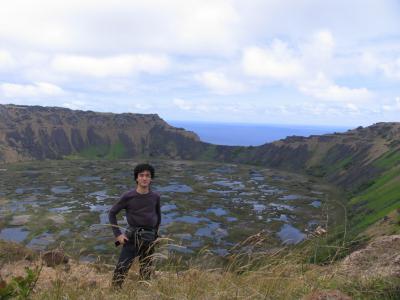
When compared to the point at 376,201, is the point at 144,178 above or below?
above

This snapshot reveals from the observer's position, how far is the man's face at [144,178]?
33.8 feet

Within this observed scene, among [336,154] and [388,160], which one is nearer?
[388,160]

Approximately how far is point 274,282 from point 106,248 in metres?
56.8

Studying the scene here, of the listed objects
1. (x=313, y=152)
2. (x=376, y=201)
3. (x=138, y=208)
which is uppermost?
(x=138, y=208)

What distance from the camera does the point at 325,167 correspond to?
155m

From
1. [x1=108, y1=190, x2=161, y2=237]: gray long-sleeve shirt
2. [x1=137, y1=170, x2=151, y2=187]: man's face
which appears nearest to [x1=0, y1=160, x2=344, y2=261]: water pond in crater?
[x1=108, y1=190, x2=161, y2=237]: gray long-sleeve shirt

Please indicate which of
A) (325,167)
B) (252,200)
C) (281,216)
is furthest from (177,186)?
(325,167)

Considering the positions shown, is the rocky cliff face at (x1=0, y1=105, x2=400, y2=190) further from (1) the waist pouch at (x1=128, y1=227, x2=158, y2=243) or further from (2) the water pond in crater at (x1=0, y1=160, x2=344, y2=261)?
(1) the waist pouch at (x1=128, y1=227, x2=158, y2=243)

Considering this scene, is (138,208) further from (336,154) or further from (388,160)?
(336,154)

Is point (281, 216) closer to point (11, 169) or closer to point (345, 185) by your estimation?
point (345, 185)

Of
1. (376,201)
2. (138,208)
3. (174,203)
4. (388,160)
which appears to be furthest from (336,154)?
(138,208)

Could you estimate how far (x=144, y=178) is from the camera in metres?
10.3

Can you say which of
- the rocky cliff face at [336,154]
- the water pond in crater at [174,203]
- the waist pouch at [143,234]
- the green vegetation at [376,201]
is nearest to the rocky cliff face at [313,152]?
the rocky cliff face at [336,154]

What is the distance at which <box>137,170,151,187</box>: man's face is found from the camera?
1030 cm
